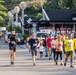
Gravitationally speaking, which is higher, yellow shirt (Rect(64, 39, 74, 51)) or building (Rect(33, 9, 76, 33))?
building (Rect(33, 9, 76, 33))

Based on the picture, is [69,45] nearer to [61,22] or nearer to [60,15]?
[61,22]

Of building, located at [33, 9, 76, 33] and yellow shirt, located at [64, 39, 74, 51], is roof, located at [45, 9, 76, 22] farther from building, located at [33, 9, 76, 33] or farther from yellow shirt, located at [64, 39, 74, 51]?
yellow shirt, located at [64, 39, 74, 51]

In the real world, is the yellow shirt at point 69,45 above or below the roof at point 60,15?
below

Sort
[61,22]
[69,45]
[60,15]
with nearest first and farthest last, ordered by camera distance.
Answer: [69,45] < [61,22] < [60,15]

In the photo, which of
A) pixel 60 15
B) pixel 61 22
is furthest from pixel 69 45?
pixel 60 15

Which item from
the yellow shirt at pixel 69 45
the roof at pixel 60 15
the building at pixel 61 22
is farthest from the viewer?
the roof at pixel 60 15

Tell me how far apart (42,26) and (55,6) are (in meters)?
29.6

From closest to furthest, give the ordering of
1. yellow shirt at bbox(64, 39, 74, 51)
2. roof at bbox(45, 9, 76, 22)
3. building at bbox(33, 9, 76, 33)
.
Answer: yellow shirt at bbox(64, 39, 74, 51)
building at bbox(33, 9, 76, 33)
roof at bbox(45, 9, 76, 22)

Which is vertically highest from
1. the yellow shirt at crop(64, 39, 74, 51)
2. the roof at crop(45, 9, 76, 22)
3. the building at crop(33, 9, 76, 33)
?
the roof at crop(45, 9, 76, 22)

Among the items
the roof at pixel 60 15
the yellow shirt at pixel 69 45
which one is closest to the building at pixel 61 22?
the roof at pixel 60 15

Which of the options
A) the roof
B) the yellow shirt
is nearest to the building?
the roof

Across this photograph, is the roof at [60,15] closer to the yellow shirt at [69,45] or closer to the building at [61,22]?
the building at [61,22]

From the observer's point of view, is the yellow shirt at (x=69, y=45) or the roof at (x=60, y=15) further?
the roof at (x=60, y=15)

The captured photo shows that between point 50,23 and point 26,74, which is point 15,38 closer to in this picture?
point 26,74
